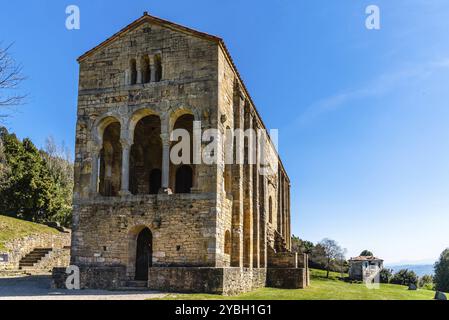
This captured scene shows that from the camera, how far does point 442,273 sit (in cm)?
5531

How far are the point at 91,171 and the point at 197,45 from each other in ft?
23.8

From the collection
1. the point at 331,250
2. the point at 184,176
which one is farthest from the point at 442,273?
the point at 184,176

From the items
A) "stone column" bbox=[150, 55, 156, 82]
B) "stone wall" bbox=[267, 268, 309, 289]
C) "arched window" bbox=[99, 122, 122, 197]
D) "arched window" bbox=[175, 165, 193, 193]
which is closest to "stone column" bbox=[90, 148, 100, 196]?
"arched window" bbox=[99, 122, 122, 197]

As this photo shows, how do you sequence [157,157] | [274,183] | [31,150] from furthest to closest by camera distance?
[31,150] < [274,183] < [157,157]

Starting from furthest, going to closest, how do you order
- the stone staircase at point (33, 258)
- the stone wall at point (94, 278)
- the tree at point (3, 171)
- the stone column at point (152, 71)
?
the tree at point (3, 171)
the stone staircase at point (33, 258)
the stone column at point (152, 71)
the stone wall at point (94, 278)

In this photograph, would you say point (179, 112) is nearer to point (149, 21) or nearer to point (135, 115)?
point (135, 115)

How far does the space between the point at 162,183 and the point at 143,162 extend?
6.13 metres

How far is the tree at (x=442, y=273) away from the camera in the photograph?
51938mm

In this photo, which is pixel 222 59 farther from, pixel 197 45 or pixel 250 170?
pixel 250 170

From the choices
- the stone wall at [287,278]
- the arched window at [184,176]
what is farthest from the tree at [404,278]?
the arched window at [184,176]

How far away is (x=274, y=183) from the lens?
34531mm

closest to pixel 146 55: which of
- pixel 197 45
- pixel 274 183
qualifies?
pixel 197 45

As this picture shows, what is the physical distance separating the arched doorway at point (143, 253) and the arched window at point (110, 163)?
358 centimetres

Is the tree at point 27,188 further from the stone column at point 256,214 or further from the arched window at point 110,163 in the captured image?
the stone column at point 256,214
